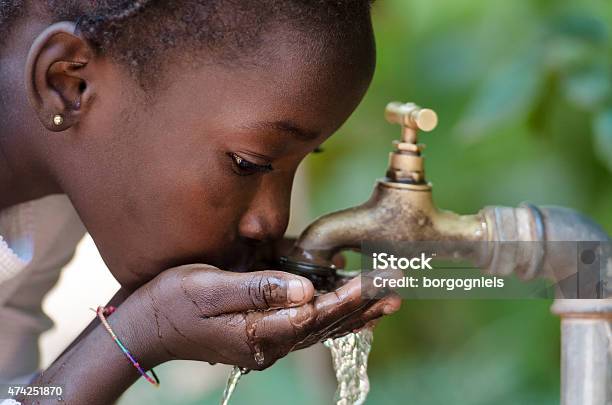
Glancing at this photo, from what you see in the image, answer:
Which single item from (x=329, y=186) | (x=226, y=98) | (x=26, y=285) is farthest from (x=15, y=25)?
(x=329, y=186)

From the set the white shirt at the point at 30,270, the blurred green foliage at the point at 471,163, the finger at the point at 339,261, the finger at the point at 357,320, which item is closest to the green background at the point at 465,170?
the blurred green foliage at the point at 471,163

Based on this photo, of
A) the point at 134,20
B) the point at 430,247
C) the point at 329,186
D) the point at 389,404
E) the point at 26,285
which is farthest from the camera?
the point at 329,186

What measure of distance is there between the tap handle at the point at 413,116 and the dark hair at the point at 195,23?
131mm

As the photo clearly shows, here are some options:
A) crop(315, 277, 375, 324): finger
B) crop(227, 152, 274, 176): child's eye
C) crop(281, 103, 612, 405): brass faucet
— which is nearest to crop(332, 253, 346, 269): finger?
crop(281, 103, 612, 405): brass faucet

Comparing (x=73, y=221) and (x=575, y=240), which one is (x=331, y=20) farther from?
(x=73, y=221)

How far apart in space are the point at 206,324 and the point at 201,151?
187 millimetres

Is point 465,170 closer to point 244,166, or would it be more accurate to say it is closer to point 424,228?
point 424,228

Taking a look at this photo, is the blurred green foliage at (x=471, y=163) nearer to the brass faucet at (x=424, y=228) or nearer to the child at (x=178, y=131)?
the brass faucet at (x=424, y=228)

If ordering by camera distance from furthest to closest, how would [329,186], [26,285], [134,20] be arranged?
[329,186] < [26,285] < [134,20]

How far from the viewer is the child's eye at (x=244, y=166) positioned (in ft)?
3.37

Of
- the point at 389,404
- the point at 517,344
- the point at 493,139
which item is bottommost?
the point at 389,404

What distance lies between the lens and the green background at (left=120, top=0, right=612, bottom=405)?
5.93 feet

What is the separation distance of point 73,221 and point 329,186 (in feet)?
2.52

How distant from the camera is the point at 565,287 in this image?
1091mm
